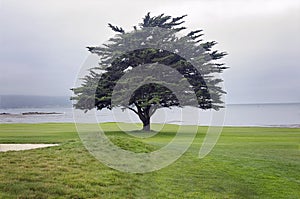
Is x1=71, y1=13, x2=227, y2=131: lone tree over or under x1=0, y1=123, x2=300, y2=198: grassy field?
over

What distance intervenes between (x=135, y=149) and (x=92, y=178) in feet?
11.0

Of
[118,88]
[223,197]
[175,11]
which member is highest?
[175,11]

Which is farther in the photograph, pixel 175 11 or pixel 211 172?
pixel 175 11

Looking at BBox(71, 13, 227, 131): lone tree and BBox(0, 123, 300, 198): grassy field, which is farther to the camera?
BBox(71, 13, 227, 131): lone tree

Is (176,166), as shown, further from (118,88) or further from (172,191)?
(118,88)

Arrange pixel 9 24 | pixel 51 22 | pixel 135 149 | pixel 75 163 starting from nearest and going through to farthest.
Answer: pixel 75 163 < pixel 135 149 < pixel 9 24 < pixel 51 22

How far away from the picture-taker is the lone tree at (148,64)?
22.0 meters

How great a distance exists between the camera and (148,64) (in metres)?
21.9

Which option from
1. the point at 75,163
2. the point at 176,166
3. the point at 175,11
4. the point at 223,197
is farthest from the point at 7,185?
the point at 175,11

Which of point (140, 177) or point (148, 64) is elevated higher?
point (148, 64)

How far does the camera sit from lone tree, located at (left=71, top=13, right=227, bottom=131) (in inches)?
868

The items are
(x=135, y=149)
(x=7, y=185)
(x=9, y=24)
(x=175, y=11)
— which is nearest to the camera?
(x=7, y=185)

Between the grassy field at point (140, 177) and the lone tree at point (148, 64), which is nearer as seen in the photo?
the grassy field at point (140, 177)

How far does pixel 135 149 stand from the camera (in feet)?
33.1
